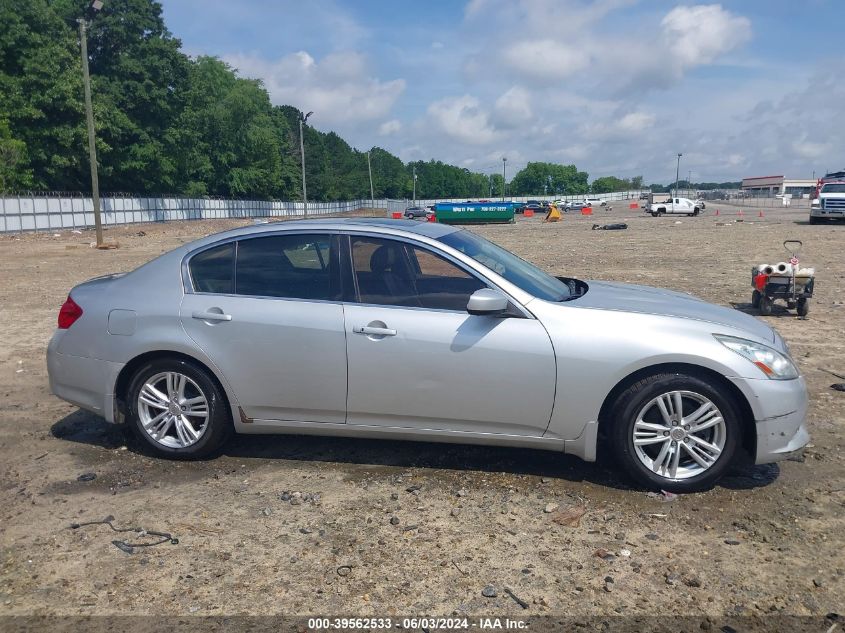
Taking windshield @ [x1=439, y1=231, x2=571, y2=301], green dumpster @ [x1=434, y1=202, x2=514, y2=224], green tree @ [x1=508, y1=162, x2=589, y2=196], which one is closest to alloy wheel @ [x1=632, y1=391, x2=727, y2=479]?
windshield @ [x1=439, y1=231, x2=571, y2=301]

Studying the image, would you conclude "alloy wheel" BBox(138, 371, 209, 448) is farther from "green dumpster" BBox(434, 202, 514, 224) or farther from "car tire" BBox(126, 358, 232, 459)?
"green dumpster" BBox(434, 202, 514, 224)

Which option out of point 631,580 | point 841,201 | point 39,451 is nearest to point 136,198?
point 841,201

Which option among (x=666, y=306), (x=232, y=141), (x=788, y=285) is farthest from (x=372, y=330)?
(x=232, y=141)

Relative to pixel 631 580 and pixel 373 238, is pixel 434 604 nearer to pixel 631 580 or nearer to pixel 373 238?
pixel 631 580

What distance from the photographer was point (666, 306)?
4926 mm

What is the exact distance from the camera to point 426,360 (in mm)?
4660

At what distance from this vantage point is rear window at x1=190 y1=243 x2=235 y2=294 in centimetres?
520

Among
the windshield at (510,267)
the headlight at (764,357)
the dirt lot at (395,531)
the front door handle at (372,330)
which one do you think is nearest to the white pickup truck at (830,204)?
the dirt lot at (395,531)

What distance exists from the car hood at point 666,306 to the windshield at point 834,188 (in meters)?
34.6

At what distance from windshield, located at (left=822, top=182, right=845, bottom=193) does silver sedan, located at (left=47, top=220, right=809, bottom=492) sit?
34.8m

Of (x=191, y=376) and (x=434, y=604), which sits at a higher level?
(x=191, y=376)

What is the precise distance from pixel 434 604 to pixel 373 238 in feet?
8.35

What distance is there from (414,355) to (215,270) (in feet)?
5.35

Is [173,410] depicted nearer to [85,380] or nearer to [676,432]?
[85,380]
